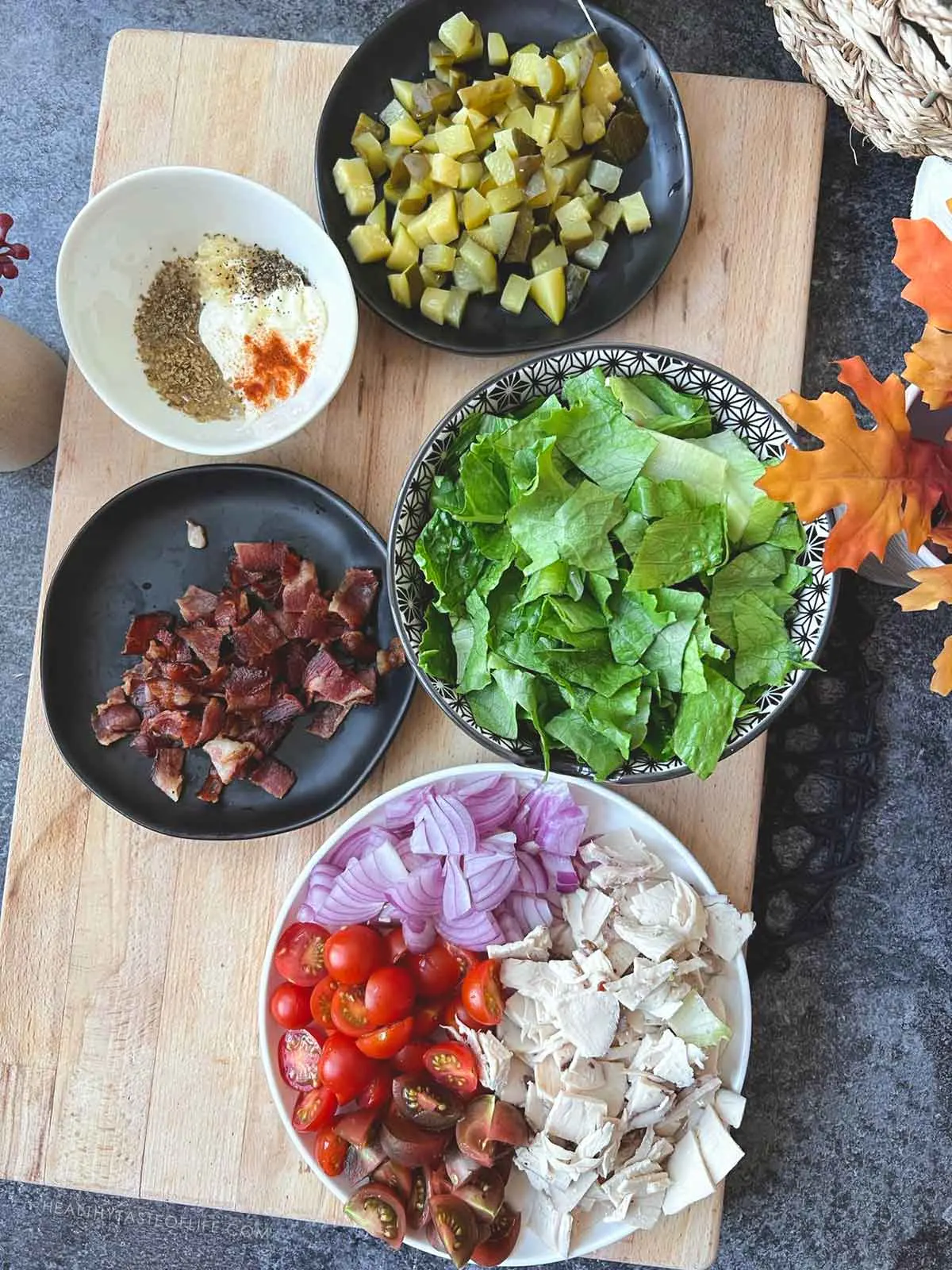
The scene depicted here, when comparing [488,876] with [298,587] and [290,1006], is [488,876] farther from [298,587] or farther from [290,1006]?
[298,587]

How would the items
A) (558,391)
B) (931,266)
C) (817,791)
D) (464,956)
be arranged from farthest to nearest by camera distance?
(817,791), (464,956), (558,391), (931,266)

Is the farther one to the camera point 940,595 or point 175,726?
point 175,726

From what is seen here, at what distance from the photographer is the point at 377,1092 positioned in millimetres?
1301

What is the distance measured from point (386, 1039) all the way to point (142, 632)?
0.59 meters

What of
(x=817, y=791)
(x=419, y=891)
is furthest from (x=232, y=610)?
(x=817, y=791)

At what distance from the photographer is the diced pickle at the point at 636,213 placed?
1336mm

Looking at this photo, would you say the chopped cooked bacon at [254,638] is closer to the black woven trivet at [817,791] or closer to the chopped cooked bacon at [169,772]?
the chopped cooked bacon at [169,772]

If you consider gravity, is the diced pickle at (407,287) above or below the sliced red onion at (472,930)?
above

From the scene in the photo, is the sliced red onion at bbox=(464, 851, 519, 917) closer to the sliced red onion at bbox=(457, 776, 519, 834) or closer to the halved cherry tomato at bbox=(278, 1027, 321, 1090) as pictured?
the sliced red onion at bbox=(457, 776, 519, 834)

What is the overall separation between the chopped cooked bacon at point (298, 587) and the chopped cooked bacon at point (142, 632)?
17 centimetres

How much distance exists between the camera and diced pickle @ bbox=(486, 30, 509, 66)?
1.35 meters

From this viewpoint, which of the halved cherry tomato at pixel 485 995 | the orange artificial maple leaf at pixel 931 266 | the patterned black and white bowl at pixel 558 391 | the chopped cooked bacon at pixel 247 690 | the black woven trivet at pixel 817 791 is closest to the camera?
the orange artificial maple leaf at pixel 931 266

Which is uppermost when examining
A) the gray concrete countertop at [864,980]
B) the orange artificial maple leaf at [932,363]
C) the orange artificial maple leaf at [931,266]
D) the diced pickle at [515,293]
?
the orange artificial maple leaf at [931,266]

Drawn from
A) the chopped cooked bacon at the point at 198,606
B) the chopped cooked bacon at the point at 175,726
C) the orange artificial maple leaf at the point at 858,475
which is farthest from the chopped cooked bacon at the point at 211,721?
the orange artificial maple leaf at the point at 858,475
